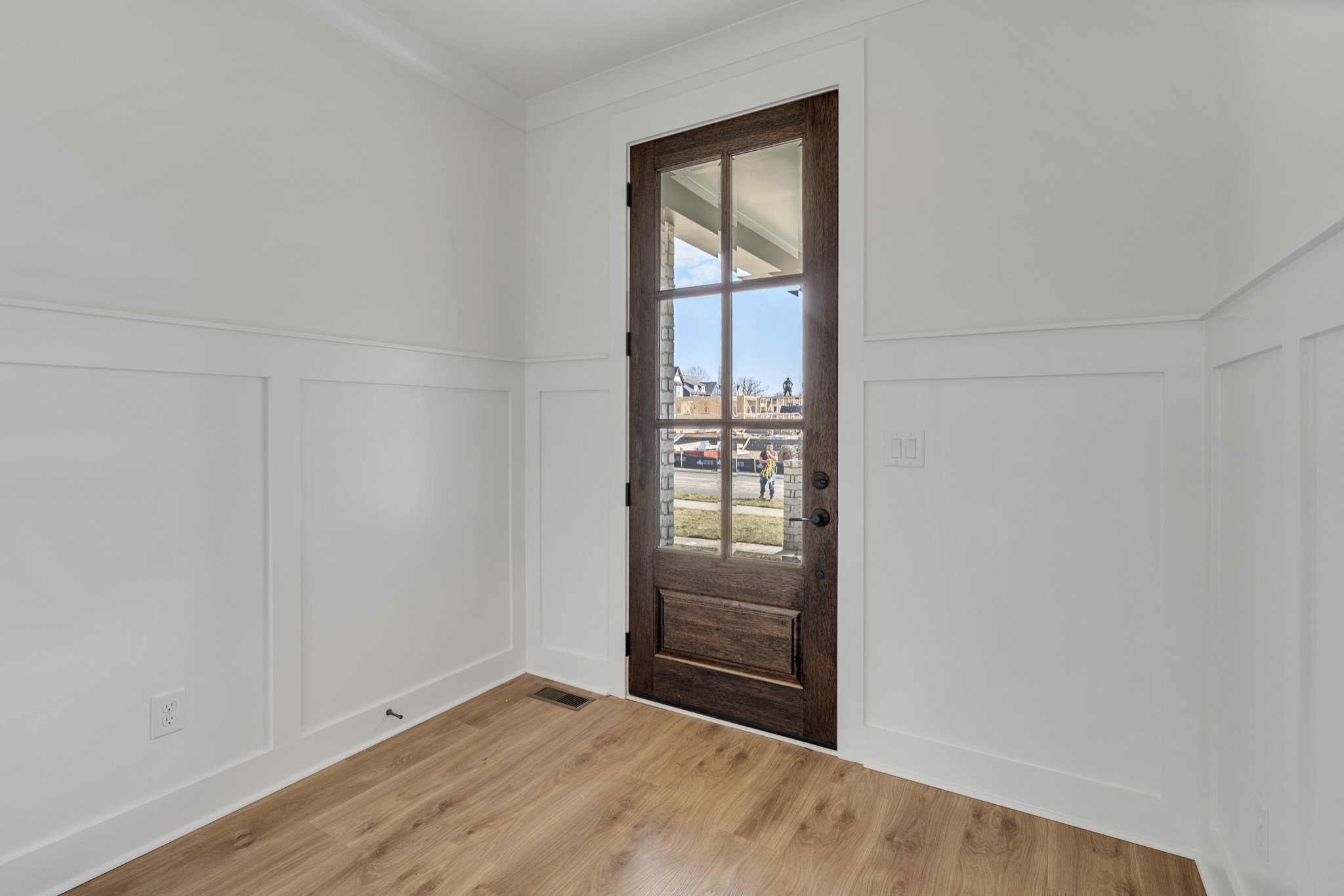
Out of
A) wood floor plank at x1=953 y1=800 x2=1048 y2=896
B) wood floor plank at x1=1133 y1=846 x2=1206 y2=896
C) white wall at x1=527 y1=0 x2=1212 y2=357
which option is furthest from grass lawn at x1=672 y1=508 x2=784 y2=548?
wood floor plank at x1=1133 y1=846 x2=1206 y2=896

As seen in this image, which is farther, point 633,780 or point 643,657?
point 643,657

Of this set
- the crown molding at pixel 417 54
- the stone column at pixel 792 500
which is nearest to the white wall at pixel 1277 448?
the stone column at pixel 792 500

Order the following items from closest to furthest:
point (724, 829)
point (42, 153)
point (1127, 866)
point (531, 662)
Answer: point (42, 153)
point (1127, 866)
point (724, 829)
point (531, 662)

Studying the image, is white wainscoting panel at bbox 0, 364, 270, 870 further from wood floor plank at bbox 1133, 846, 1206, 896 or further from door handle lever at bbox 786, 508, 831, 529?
wood floor plank at bbox 1133, 846, 1206, 896

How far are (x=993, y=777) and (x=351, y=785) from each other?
201 cm

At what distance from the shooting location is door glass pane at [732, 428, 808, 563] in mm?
2311

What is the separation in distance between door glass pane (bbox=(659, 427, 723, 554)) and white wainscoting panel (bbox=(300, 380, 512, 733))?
2.54 ft

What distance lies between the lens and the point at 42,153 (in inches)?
61.4

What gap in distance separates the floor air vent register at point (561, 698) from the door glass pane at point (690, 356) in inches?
48.3

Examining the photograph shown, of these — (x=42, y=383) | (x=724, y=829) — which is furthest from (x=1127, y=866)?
(x=42, y=383)

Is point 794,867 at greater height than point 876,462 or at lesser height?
lesser

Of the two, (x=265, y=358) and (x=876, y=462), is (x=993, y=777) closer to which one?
(x=876, y=462)

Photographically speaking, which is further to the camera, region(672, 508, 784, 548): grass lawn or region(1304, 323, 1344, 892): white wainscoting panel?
region(672, 508, 784, 548): grass lawn

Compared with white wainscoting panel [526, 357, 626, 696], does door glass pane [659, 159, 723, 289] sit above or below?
above
